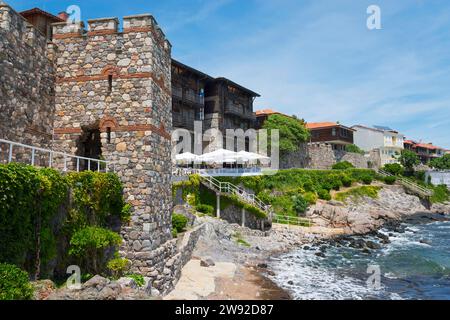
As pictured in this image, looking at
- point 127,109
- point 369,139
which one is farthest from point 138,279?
point 369,139

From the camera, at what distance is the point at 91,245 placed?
1067 centimetres

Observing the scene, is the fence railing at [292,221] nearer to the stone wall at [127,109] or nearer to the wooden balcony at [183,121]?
the wooden balcony at [183,121]

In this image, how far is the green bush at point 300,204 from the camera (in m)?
37.7

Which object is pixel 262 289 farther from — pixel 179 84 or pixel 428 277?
pixel 179 84

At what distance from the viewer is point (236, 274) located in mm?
18281

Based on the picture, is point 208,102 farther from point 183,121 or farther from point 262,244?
point 262,244

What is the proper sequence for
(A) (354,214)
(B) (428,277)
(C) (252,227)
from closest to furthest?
(B) (428,277) < (C) (252,227) < (A) (354,214)

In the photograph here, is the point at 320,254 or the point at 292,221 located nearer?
the point at 320,254

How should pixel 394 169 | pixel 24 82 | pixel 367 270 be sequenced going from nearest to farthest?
pixel 24 82 < pixel 367 270 < pixel 394 169

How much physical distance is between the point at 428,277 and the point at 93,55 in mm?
21783

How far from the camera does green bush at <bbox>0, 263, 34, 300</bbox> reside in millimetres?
6508

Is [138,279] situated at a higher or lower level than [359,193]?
lower

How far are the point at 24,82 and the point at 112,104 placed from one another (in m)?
3.17

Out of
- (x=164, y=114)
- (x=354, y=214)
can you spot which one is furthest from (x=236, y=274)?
(x=354, y=214)
